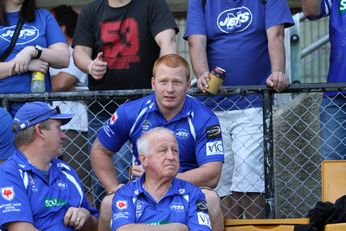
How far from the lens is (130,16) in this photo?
763cm

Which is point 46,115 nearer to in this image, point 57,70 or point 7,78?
point 7,78

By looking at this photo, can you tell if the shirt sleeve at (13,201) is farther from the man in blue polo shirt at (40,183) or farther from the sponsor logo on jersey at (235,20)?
the sponsor logo on jersey at (235,20)

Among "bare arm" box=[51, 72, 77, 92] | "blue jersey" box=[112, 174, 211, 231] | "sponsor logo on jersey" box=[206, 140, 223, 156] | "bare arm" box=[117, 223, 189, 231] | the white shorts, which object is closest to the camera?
"bare arm" box=[117, 223, 189, 231]

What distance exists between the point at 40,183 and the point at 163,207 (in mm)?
793

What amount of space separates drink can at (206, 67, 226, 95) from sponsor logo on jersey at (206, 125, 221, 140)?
1.36 ft

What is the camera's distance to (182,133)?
22.4 ft

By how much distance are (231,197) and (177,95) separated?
107cm

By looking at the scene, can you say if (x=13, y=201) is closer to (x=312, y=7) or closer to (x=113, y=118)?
(x=113, y=118)

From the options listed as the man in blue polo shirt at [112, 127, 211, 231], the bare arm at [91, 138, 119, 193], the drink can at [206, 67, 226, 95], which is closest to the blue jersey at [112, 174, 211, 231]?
the man in blue polo shirt at [112, 127, 211, 231]

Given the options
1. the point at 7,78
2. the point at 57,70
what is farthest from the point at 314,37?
the point at 7,78

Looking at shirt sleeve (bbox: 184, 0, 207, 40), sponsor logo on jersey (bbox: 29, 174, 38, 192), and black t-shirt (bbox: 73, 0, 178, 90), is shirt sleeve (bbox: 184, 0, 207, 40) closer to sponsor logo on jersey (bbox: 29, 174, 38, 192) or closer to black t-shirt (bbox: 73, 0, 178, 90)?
black t-shirt (bbox: 73, 0, 178, 90)

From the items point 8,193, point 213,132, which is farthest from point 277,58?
point 8,193

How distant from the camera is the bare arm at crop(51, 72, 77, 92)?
830 centimetres

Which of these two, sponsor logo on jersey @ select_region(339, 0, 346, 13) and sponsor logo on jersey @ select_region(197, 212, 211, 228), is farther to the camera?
sponsor logo on jersey @ select_region(339, 0, 346, 13)
